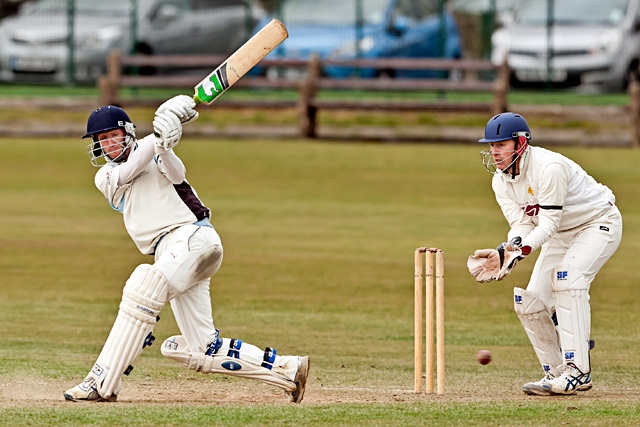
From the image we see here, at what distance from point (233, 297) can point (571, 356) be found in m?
4.62

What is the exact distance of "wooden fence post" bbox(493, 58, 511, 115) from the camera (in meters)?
20.5

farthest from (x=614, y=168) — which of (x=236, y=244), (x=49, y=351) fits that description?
(x=49, y=351)

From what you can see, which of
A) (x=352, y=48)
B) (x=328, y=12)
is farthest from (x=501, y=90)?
(x=328, y=12)

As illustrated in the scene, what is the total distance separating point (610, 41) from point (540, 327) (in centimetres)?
1512

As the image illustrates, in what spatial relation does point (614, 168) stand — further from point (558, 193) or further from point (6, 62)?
point (558, 193)

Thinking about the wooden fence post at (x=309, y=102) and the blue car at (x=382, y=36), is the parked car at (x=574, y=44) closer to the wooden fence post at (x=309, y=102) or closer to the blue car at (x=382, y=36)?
the blue car at (x=382, y=36)

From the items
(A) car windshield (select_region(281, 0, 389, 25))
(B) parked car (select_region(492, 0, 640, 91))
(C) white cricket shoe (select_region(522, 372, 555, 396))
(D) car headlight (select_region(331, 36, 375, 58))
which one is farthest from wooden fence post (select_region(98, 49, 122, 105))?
(C) white cricket shoe (select_region(522, 372, 555, 396))

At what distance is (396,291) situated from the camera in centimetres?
1145

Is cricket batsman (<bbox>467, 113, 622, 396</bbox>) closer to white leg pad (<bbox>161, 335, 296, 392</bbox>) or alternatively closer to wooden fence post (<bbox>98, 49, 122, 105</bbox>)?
white leg pad (<bbox>161, 335, 296, 392</bbox>)

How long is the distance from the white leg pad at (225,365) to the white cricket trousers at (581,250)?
151 cm

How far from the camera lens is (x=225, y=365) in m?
6.54

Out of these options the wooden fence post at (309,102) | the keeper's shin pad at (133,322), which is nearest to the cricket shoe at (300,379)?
the keeper's shin pad at (133,322)

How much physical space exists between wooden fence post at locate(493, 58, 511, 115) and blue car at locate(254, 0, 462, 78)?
6.73 feet

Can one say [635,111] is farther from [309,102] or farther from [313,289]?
[313,289]
